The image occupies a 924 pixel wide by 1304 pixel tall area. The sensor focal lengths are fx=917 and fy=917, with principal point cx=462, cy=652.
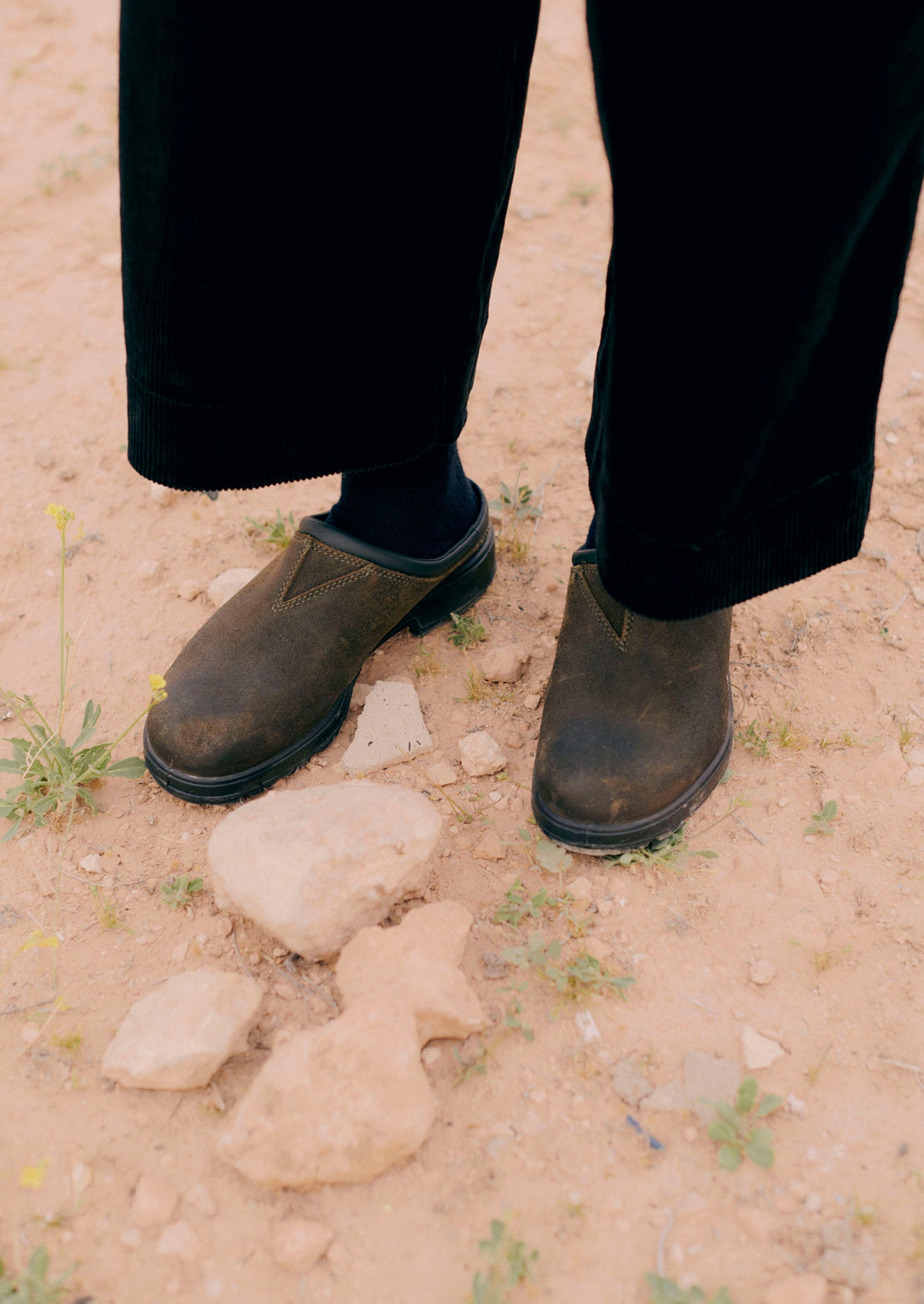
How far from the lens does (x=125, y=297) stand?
1187 mm

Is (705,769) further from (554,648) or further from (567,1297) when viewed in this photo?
(567,1297)

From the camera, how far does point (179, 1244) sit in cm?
101

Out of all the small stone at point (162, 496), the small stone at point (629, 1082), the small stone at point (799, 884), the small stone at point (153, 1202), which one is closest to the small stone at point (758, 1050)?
the small stone at point (629, 1082)

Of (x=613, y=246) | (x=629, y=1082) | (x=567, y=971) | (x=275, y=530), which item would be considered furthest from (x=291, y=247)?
(x=629, y=1082)

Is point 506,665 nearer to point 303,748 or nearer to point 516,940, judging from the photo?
point 303,748

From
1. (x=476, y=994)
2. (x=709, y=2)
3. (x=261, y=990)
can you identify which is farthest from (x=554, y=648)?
(x=709, y=2)

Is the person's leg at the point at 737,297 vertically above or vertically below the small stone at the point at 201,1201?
above

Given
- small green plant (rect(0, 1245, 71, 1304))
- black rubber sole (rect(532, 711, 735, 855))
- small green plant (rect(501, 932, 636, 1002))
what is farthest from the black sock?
small green plant (rect(0, 1245, 71, 1304))

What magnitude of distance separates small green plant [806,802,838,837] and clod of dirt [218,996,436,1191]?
0.72 meters

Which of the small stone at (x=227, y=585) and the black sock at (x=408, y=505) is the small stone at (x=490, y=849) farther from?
the small stone at (x=227, y=585)

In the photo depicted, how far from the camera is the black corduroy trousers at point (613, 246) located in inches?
35.0

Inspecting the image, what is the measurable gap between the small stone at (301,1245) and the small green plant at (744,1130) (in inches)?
18.0

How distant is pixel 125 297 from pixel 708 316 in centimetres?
73

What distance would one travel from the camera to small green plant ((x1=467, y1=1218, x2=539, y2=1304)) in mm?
956
